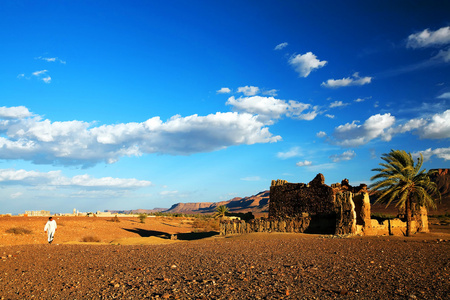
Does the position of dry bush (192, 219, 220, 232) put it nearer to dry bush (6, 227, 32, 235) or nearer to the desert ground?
dry bush (6, 227, 32, 235)

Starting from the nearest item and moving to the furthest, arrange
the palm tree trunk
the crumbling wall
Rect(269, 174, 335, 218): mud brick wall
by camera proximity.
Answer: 1. the crumbling wall
2. the palm tree trunk
3. Rect(269, 174, 335, 218): mud brick wall

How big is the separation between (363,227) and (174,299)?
46.1ft

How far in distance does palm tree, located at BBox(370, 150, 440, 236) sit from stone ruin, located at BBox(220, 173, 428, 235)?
1.31m

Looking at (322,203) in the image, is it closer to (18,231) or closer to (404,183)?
(404,183)

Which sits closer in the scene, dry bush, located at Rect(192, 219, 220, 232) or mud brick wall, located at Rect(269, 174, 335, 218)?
mud brick wall, located at Rect(269, 174, 335, 218)

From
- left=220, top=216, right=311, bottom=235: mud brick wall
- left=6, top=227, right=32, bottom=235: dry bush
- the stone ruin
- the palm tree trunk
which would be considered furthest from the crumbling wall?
left=6, top=227, right=32, bottom=235: dry bush

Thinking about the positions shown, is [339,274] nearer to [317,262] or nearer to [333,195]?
[317,262]

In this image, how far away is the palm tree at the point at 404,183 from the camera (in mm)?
18328

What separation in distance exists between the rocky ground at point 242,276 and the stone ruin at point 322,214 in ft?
19.1

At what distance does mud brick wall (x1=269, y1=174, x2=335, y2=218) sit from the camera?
73.9ft

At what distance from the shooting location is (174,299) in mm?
5434

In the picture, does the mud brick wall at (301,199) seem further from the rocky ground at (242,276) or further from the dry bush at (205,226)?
the dry bush at (205,226)

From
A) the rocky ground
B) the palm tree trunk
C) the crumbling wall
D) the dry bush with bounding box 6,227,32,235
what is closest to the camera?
the rocky ground

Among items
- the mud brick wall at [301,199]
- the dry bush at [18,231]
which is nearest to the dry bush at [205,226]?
the mud brick wall at [301,199]
